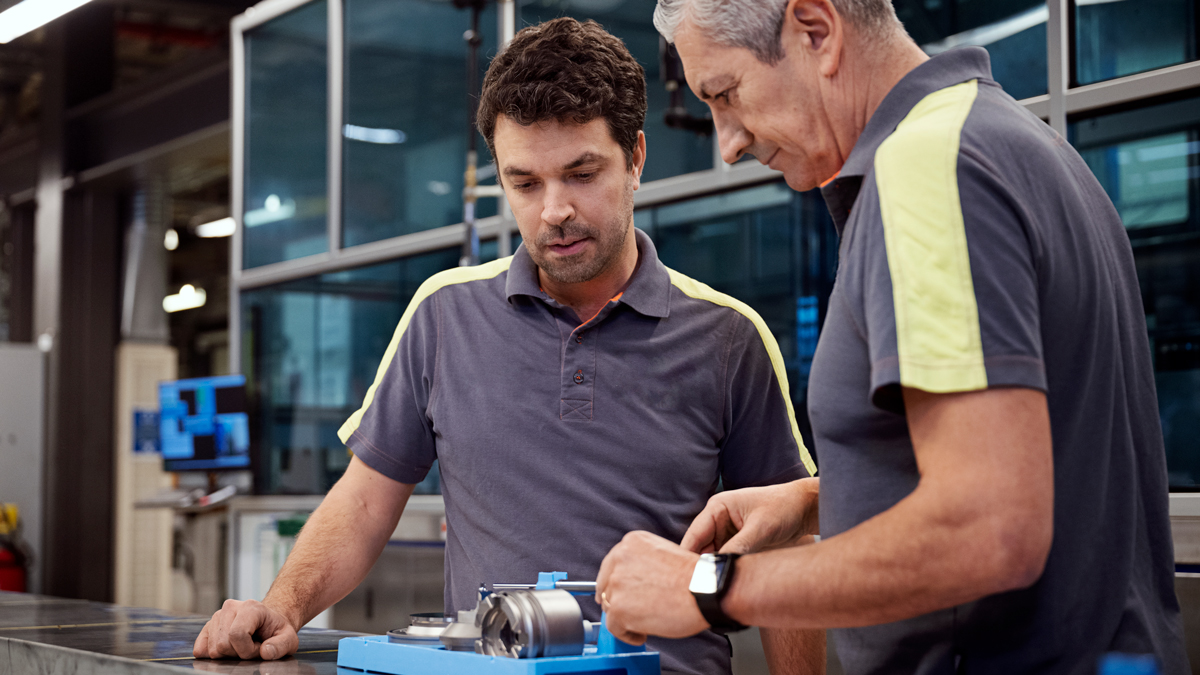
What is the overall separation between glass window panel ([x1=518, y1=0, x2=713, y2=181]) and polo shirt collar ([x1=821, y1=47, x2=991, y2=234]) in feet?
9.48

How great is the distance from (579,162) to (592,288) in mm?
200

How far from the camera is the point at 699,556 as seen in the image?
35.5 inches

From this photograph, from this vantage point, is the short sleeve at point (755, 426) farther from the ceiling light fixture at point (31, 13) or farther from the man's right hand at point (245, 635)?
the ceiling light fixture at point (31, 13)

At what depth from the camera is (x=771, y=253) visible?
3.66 meters

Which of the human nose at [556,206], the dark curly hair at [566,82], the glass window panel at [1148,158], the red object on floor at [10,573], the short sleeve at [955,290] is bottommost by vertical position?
the red object on floor at [10,573]

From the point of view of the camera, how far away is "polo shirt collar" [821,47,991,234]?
0.93 metres

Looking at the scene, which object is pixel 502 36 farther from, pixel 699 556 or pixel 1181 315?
pixel 699 556

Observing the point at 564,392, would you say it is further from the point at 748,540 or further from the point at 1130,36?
the point at 1130,36

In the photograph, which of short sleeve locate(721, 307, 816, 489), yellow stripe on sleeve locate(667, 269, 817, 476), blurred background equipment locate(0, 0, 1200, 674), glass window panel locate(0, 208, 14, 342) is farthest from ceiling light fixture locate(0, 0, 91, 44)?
glass window panel locate(0, 208, 14, 342)

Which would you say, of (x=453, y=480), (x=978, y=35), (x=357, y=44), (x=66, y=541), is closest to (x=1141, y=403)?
(x=453, y=480)

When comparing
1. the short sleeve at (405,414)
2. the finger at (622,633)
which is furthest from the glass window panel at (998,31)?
the finger at (622,633)

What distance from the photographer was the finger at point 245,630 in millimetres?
1315

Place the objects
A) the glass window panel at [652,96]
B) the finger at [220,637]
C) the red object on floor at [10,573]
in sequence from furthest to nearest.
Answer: the red object on floor at [10,573] < the glass window panel at [652,96] < the finger at [220,637]

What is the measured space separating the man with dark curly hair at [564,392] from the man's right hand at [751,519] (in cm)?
28
